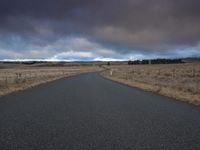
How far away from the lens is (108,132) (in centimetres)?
631

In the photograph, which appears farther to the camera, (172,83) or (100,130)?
(172,83)

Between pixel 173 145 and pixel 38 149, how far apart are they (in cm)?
270

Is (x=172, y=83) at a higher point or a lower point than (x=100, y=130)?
lower

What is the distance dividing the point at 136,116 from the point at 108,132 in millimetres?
2380

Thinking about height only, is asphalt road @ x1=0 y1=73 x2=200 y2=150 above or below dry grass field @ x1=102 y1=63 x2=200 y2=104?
above

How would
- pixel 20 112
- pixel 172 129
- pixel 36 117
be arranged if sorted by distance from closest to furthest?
1. pixel 172 129
2. pixel 36 117
3. pixel 20 112

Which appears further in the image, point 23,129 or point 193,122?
point 193,122

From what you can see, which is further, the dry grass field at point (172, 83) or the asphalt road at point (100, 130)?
the dry grass field at point (172, 83)

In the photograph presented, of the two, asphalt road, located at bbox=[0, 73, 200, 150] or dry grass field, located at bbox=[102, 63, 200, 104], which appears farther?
dry grass field, located at bbox=[102, 63, 200, 104]

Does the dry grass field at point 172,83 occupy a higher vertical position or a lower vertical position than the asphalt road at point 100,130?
lower

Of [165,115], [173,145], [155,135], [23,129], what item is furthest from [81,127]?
[165,115]

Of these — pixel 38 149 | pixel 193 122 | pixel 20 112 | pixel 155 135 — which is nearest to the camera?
pixel 38 149

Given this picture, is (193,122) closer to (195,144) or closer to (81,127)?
(195,144)

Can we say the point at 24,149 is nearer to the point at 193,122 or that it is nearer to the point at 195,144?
the point at 195,144
